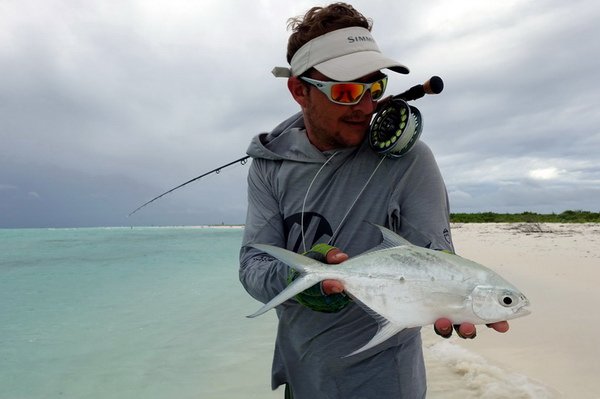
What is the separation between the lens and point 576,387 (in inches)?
136

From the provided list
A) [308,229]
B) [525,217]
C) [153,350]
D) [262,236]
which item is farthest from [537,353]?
[525,217]

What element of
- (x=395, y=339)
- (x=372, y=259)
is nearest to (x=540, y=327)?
(x=395, y=339)

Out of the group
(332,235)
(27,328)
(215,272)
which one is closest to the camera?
(332,235)

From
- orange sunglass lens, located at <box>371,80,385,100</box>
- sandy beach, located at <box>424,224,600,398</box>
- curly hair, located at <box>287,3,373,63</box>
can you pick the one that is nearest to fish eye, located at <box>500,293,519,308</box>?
orange sunglass lens, located at <box>371,80,385,100</box>

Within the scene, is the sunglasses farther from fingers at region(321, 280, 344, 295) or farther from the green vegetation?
the green vegetation

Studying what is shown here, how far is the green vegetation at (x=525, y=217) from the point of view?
24659mm

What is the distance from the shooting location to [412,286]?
152 cm

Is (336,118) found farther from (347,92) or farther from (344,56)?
(344,56)

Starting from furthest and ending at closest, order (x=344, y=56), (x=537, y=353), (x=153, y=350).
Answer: (x=153, y=350)
(x=537, y=353)
(x=344, y=56)

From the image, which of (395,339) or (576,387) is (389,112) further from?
(576,387)

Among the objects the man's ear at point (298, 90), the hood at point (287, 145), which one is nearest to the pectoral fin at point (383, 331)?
the hood at point (287, 145)

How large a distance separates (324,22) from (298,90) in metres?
0.33

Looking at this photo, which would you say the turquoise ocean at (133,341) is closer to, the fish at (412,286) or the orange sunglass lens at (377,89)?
the fish at (412,286)

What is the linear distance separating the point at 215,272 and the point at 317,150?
46.4ft
